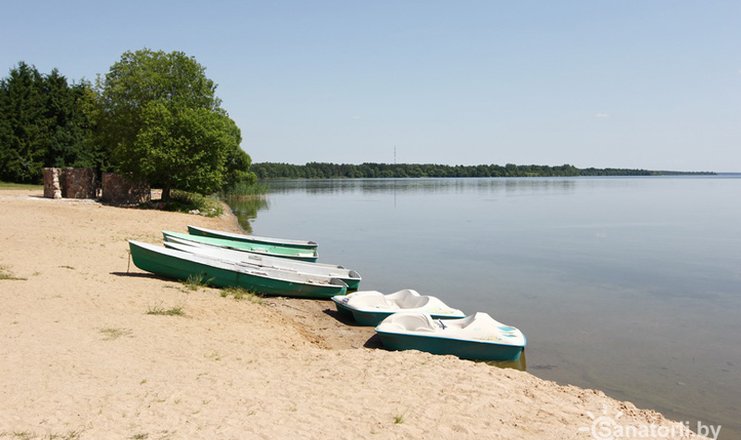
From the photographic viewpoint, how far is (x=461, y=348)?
10.1 meters

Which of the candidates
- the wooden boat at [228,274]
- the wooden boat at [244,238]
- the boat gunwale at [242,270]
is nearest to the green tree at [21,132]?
the wooden boat at [244,238]

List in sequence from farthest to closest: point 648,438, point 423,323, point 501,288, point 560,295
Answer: point 501,288 < point 560,295 < point 423,323 < point 648,438

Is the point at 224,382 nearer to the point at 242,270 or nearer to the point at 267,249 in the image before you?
the point at 242,270

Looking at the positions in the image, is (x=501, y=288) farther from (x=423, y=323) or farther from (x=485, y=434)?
(x=485, y=434)

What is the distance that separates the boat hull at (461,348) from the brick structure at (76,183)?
31162 millimetres

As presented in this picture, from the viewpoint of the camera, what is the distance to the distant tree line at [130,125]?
1297 inches

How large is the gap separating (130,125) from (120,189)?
4431mm

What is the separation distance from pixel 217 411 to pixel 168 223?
22865 mm

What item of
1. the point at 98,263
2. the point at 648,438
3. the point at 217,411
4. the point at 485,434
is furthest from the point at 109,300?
the point at 648,438

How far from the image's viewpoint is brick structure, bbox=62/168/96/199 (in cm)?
3438

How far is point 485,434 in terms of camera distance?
606cm

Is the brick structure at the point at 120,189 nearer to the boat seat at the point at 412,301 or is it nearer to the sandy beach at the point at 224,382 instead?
the sandy beach at the point at 224,382

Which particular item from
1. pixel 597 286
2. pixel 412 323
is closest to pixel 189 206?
pixel 597 286

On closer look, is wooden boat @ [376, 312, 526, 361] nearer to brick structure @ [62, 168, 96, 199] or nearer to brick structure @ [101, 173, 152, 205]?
brick structure @ [101, 173, 152, 205]
